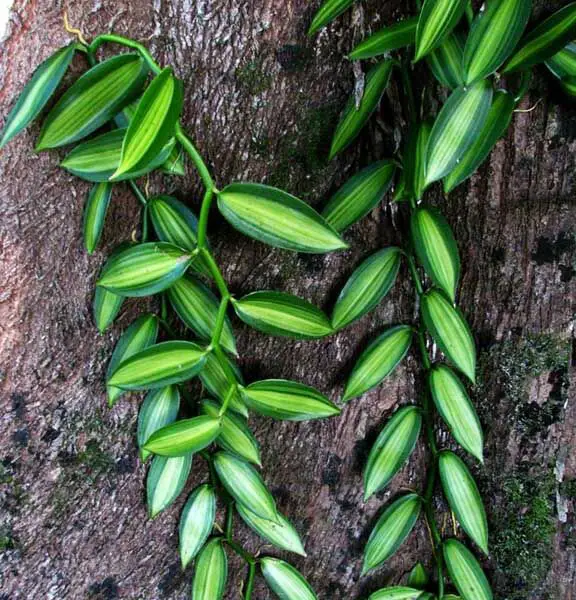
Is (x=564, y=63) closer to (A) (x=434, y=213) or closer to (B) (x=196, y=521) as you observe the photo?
(A) (x=434, y=213)

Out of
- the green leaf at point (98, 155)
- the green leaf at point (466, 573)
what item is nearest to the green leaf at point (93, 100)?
the green leaf at point (98, 155)

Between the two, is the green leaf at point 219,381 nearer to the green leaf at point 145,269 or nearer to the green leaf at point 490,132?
the green leaf at point 145,269

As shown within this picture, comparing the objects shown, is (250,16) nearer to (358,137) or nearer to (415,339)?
(358,137)

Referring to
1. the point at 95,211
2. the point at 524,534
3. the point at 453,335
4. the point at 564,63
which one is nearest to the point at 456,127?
the point at 564,63

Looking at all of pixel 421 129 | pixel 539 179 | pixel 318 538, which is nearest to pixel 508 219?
pixel 539 179

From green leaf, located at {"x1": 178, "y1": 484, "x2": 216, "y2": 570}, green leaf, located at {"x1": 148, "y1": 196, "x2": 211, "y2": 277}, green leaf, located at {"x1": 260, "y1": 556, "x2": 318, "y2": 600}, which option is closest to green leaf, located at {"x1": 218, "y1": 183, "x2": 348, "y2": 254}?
green leaf, located at {"x1": 148, "y1": 196, "x2": 211, "y2": 277}
